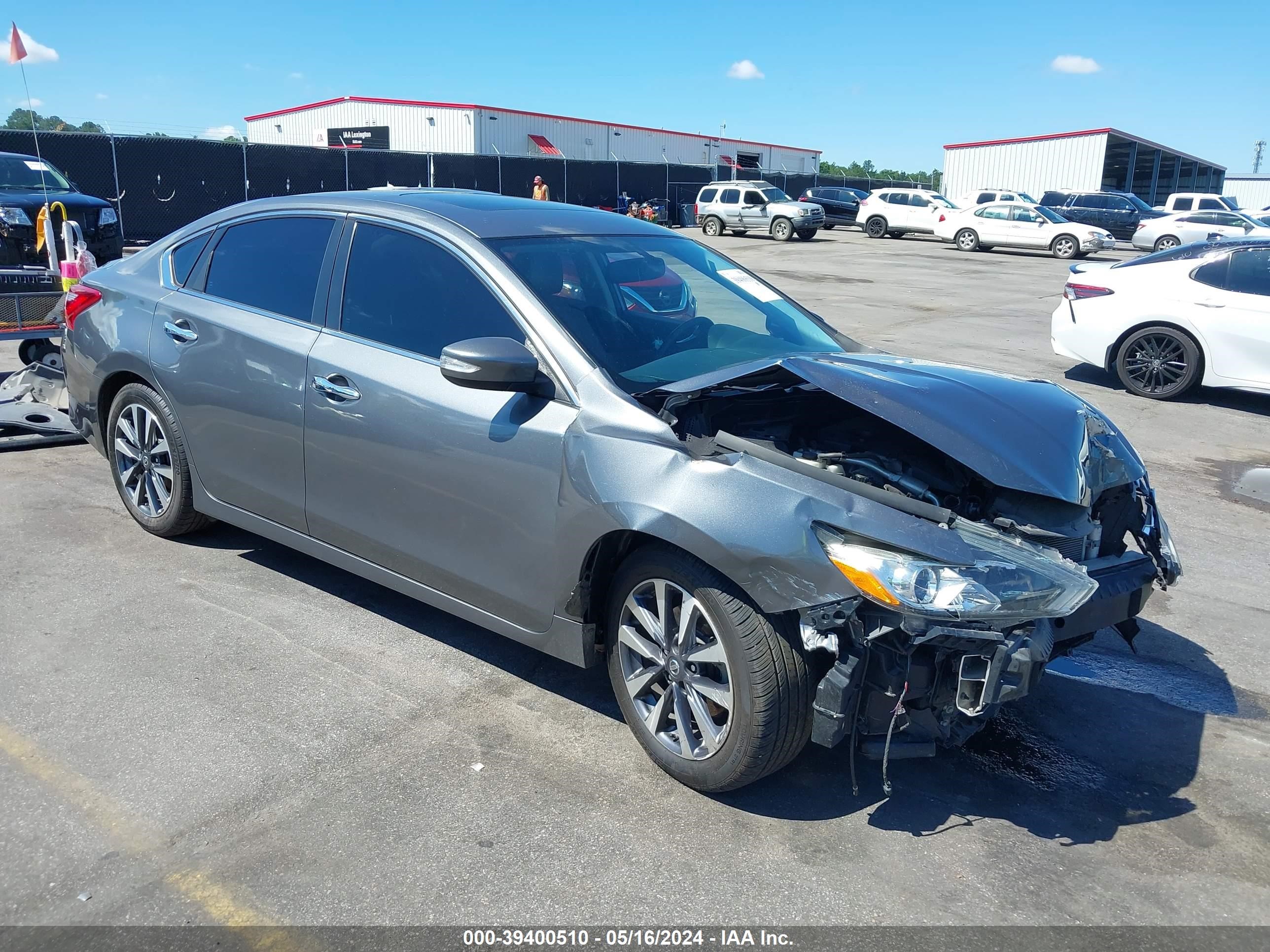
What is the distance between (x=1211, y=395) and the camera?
1023 cm

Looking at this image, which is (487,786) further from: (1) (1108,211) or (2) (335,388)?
(1) (1108,211)

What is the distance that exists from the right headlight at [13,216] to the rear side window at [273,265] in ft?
36.1

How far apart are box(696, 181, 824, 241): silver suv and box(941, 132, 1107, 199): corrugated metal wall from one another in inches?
750

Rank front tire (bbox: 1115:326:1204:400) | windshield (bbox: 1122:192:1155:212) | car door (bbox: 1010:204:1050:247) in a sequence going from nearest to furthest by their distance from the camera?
front tire (bbox: 1115:326:1204:400) < car door (bbox: 1010:204:1050:247) < windshield (bbox: 1122:192:1155:212)

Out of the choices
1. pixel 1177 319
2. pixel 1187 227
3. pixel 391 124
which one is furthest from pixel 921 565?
pixel 391 124

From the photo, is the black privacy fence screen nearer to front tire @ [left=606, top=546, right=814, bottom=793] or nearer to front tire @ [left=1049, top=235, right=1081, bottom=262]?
front tire @ [left=1049, top=235, right=1081, bottom=262]

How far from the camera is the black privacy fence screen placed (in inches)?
977

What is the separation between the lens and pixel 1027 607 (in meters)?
2.87

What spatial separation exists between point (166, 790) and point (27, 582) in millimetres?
2117

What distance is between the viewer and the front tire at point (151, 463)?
16.3ft

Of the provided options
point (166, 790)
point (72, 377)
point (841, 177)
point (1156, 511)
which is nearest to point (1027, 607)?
point (1156, 511)

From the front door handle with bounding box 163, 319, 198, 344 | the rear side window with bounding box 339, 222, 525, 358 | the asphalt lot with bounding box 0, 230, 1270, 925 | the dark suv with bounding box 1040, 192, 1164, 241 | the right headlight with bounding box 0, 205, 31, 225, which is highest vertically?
the dark suv with bounding box 1040, 192, 1164, 241

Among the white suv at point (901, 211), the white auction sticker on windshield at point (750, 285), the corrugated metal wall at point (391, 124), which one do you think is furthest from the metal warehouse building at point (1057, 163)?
the white auction sticker on windshield at point (750, 285)

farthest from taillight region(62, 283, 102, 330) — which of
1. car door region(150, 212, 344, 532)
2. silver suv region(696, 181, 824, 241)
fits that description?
silver suv region(696, 181, 824, 241)
